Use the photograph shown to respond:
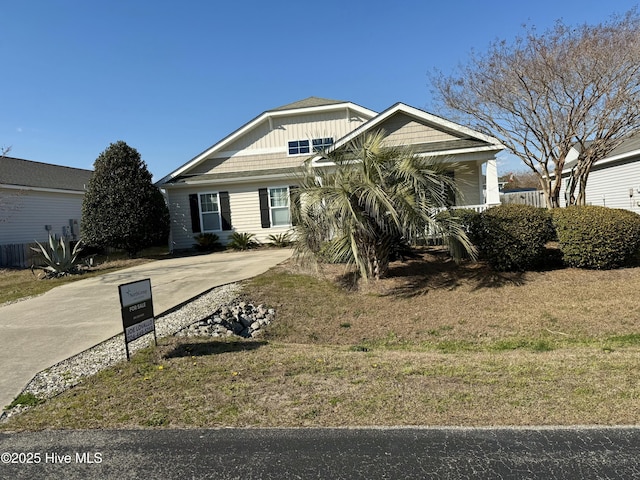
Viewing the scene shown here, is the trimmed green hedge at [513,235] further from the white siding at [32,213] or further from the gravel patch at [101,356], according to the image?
the white siding at [32,213]

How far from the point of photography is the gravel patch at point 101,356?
14.6 feet

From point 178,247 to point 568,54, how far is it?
15999 mm

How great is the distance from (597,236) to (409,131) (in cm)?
826

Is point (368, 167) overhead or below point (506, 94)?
below

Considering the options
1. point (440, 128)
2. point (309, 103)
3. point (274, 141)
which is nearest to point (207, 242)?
point (274, 141)

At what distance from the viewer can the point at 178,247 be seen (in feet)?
59.6

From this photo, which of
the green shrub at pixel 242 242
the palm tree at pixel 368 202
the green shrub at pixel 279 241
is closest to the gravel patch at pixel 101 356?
the palm tree at pixel 368 202

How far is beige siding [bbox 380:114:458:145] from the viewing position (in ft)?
50.8

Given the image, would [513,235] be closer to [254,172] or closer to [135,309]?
[135,309]

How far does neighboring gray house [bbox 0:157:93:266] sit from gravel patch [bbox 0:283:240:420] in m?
12.6

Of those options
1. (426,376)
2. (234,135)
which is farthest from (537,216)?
(234,135)

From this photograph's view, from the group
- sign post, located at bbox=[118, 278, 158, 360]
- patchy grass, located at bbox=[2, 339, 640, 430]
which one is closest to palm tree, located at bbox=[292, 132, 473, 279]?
patchy grass, located at bbox=[2, 339, 640, 430]

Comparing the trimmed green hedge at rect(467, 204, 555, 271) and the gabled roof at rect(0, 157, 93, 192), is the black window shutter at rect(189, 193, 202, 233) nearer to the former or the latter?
the gabled roof at rect(0, 157, 93, 192)

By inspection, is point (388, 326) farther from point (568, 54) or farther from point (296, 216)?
point (568, 54)
